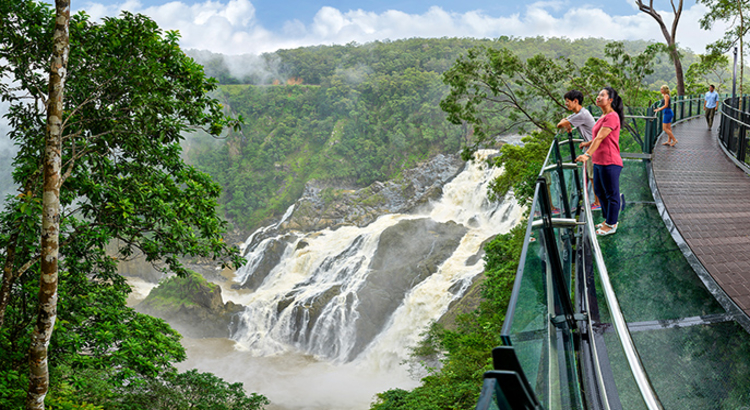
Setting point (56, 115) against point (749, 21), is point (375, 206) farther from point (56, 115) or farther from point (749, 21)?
point (56, 115)

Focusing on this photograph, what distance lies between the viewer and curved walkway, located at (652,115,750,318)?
15.3 feet

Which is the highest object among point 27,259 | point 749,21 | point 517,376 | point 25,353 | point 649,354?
point 749,21

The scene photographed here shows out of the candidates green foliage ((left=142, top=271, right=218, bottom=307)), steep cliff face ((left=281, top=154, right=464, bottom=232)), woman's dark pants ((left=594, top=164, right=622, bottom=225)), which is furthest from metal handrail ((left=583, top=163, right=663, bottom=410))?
steep cliff face ((left=281, top=154, right=464, bottom=232))

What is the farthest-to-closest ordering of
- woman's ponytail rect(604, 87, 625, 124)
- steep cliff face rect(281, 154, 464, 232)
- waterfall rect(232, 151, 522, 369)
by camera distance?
steep cliff face rect(281, 154, 464, 232) < waterfall rect(232, 151, 522, 369) < woman's ponytail rect(604, 87, 625, 124)

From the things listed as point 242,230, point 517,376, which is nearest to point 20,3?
point 517,376

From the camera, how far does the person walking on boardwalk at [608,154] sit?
4.46m

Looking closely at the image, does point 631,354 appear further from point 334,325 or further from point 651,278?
point 334,325

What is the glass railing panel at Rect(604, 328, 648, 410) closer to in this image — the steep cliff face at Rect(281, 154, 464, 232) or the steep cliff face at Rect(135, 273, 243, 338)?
the steep cliff face at Rect(135, 273, 243, 338)

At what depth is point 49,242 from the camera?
5367 mm

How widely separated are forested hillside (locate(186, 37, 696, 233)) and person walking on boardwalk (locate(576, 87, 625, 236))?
38.4m

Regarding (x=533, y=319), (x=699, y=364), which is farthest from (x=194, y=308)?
(x=533, y=319)

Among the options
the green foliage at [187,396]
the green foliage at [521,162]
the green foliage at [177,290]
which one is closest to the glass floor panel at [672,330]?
the green foliage at [521,162]

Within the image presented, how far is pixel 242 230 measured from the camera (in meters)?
44.9

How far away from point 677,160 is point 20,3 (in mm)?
10831
